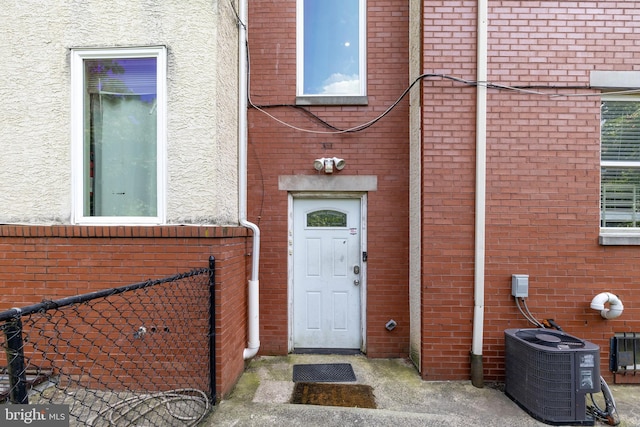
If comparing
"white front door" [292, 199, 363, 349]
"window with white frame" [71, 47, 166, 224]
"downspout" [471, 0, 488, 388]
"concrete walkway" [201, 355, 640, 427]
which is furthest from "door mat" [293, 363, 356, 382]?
"window with white frame" [71, 47, 166, 224]

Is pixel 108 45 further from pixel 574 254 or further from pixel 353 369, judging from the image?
pixel 574 254

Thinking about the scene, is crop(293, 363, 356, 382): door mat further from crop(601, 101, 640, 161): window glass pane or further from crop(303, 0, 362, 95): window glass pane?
crop(601, 101, 640, 161): window glass pane

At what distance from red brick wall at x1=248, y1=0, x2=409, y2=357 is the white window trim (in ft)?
7.23

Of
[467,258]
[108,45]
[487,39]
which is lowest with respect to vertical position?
[467,258]

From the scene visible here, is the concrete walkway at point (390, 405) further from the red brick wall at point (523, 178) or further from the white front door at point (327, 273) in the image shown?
the white front door at point (327, 273)

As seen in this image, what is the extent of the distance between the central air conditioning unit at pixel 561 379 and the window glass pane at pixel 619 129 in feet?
7.83

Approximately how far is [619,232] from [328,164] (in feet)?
11.7

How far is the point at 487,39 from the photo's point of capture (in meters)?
3.68

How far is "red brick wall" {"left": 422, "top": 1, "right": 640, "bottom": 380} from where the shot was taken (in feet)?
11.9

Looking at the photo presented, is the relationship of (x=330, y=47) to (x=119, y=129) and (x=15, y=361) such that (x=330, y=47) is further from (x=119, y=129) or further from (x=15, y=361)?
(x=15, y=361)

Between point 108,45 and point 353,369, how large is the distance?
14.6ft

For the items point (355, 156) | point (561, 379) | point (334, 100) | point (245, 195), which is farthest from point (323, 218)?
point (561, 379)

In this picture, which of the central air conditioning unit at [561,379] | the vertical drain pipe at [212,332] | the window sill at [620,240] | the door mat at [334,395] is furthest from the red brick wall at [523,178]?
the vertical drain pipe at [212,332]

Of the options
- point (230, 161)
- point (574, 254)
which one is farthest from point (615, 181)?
point (230, 161)
